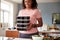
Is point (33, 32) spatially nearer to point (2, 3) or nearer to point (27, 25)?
point (27, 25)

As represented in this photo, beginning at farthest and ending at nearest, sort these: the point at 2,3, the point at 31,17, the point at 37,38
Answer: the point at 2,3
the point at 31,17
the point at 37,38

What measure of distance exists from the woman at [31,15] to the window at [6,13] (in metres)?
0.10

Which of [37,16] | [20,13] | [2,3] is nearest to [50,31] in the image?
[37,16]

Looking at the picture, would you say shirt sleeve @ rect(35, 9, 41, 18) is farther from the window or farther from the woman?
the window

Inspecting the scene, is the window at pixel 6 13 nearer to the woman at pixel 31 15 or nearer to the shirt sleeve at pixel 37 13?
the woman at pixel 31 15

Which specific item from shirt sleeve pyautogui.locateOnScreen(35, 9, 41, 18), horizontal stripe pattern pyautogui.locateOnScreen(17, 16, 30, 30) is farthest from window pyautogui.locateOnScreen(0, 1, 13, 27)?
shirt sleeve pyautogui.locateOnScreen(35, 9, 41, 18)

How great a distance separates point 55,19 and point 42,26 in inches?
4.8

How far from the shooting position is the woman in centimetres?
106

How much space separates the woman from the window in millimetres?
100

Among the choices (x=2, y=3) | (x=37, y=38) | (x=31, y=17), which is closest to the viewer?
(x=37, y=38)

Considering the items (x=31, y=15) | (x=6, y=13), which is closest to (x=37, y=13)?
(x=31, y=15)

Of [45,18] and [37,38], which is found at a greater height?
[45,18]

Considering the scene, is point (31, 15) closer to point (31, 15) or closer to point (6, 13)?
point (31, 15)

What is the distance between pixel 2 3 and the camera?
1.19 meters
